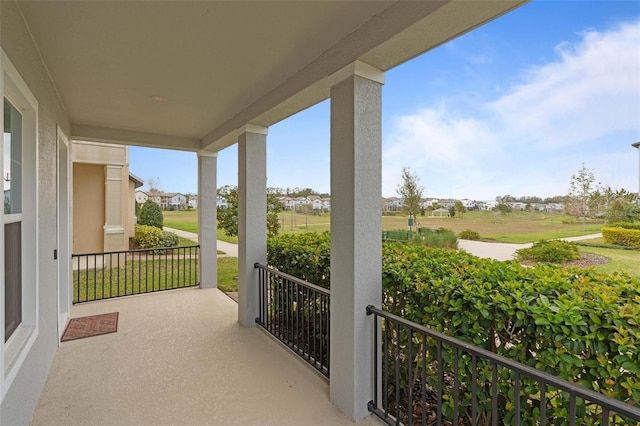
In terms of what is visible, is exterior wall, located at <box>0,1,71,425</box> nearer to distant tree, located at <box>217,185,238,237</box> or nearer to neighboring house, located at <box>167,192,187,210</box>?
distant tree, located at <box>217,185,238,237</box>

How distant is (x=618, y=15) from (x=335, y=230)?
286 cm

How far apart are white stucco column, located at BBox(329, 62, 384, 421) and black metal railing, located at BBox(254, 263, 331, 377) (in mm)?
505

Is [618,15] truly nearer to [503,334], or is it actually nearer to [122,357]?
[503,334]

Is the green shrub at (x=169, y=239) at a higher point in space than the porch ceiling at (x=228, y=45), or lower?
lower

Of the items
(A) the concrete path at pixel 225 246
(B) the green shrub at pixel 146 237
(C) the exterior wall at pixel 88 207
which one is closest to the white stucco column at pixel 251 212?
(A) the concrete path at pixel 225 246

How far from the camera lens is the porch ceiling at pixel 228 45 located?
1.81m

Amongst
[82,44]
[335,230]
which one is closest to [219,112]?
[82,44]

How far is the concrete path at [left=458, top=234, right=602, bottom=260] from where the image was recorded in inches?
107

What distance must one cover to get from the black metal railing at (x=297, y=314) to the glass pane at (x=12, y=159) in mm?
2119

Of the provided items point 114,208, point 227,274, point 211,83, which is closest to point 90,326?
point 211,83

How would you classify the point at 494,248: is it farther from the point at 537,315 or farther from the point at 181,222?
the point at 181,222

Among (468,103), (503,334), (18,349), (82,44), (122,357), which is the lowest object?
(122,357)

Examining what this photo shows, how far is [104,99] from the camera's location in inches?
135

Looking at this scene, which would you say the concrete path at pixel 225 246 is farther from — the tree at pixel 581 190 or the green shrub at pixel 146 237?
the tree at pixel 581 190
